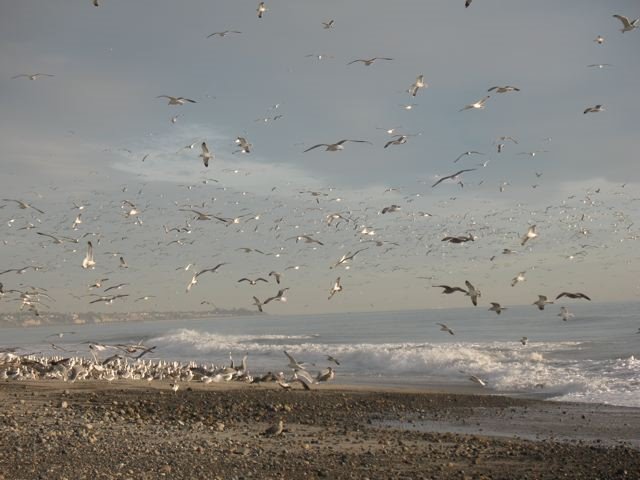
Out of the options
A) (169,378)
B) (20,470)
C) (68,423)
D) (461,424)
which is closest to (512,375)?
(461,424)

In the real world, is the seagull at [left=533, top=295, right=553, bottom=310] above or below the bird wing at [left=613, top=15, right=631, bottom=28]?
below

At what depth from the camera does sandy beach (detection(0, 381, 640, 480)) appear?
11.8m

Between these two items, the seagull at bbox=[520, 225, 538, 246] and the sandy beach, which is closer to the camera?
the sandy beach

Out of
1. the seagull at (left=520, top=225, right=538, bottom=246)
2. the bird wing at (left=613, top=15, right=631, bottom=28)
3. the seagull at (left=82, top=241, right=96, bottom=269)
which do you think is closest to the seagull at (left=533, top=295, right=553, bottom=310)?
the seagull at (left=520, top=225, right=538, bottom=246)

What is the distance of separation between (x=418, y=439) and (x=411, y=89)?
9701 millimetres

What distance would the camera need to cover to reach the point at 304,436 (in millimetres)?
15016

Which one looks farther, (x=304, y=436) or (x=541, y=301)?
(x=541, y=301)

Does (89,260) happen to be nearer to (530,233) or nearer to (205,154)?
(205,154)

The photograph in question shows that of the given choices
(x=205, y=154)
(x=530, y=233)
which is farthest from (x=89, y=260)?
(x=530, y=233)

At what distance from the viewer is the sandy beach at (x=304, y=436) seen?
1177 centimetres

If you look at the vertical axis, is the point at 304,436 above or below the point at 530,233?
below

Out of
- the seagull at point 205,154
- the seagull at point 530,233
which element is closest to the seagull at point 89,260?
the seagull at point 205,154

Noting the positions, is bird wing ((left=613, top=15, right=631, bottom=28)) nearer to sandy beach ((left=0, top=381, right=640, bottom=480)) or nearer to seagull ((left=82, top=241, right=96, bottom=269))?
sandy beach ((left=0, top=381, right=640, bottom=480))

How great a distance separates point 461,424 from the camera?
18.0 meters
